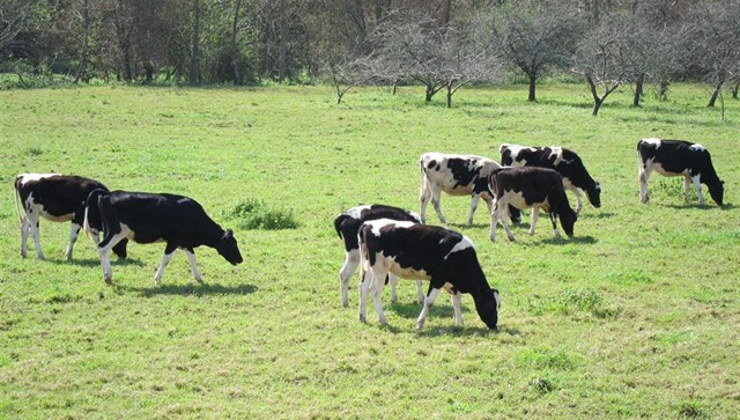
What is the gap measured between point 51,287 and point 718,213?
46.9 feet

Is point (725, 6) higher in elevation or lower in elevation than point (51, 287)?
higher

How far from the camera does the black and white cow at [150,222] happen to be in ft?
48.4

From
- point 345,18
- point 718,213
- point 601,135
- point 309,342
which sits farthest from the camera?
point 345,18

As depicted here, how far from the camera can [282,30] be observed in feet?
220

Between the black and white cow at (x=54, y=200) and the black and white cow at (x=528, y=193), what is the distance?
7.44m

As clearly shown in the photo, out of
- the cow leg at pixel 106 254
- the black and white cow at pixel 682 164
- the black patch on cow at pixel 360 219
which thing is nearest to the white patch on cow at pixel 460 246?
the black patch on cow at pixel 360 219

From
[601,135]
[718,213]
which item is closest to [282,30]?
[601,135]

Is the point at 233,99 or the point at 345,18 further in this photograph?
the point at 345,18

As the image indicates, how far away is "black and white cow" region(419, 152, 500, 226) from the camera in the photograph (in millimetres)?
19703

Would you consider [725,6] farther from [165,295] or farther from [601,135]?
[165,295]

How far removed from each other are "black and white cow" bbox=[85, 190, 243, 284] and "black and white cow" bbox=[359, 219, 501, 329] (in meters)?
3.80

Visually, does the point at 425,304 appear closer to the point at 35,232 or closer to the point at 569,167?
the point at 35,232

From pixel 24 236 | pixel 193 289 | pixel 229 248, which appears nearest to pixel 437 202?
pixel 229 248

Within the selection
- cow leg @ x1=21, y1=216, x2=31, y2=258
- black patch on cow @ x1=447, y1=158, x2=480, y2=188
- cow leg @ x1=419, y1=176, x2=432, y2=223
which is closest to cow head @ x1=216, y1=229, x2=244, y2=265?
cow leg @ x1=21, y1=216, x2=31, y2=258
